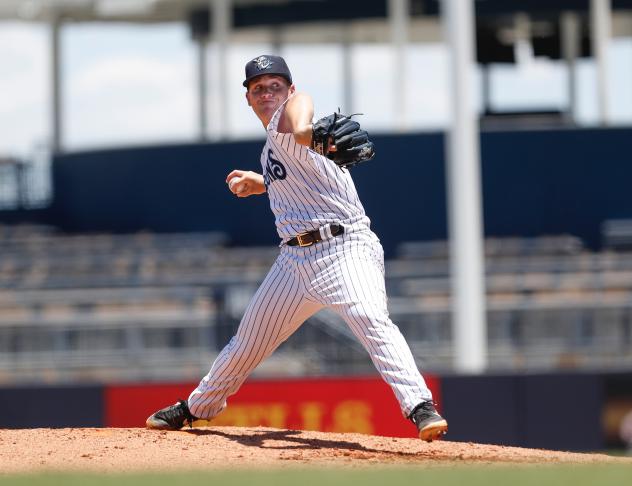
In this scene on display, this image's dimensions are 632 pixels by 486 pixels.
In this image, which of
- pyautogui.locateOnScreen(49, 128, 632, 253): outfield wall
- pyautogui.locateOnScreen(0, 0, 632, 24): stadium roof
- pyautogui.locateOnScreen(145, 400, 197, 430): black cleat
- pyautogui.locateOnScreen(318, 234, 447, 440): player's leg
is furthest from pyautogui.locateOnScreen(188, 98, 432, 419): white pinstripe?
pyautogui.locateOnScreen(0, 0, 632, 24): stadium roof

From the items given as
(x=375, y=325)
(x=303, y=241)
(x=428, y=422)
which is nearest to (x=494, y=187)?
(x=303, y=241)

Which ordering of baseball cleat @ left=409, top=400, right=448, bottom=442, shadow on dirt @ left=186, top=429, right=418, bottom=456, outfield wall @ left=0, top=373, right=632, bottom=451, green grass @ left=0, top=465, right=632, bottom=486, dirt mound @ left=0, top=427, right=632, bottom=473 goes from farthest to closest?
outfield wall @ left=0, top=373, right=632, bottom=451 < shadow on dirt @ left=186, top=429, right=418, bottom=456 < dirt mound @ left=0, top=427, right=632, bottom=473 < baseball cleat @ left=409, top=400, right=448, bottom=442 < green grass @ left=0, top=465, right=632, bottom=486

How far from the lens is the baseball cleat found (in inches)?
218

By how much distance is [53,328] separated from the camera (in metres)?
Result: 12.3

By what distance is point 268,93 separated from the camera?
232 inches

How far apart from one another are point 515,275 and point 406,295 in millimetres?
1779

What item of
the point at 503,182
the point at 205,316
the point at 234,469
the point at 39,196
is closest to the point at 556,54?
the point at 503,182

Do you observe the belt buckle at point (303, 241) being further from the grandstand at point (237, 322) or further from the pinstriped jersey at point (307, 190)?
the grandstand at point (237, 322)

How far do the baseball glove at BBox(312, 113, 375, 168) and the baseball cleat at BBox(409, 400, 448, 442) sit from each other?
1.06m

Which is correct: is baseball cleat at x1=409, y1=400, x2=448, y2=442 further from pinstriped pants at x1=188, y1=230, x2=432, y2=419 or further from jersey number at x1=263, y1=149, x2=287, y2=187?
jersey number at x1=263, y1=149, x2=287, y2=187

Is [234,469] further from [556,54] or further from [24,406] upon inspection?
[556,54]

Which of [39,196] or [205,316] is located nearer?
A: [205,316]

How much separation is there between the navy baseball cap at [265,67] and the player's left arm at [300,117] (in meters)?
0.30

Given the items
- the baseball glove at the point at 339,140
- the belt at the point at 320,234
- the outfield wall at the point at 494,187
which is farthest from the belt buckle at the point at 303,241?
the outfield wall at the point at 494,187
